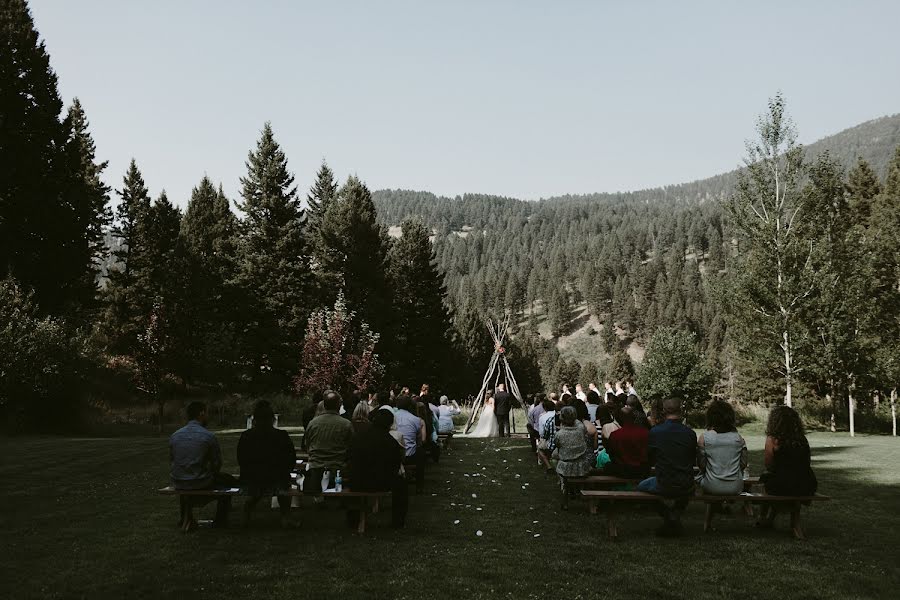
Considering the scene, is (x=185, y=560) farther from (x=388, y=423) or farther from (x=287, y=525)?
(x=388, y=423)

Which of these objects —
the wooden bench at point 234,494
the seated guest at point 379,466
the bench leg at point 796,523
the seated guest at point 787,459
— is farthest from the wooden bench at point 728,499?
the wooden bench at point 234,494

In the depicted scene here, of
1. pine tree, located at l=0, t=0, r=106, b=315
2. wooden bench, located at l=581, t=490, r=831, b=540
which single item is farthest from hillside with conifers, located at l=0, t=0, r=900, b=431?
wooden bench, located at l=581, t=490, r=831, b=540

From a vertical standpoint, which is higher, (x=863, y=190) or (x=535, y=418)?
(x=863, y=190)

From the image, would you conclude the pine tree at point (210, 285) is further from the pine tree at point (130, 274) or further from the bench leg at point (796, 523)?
the bench leg at point (796, 523)

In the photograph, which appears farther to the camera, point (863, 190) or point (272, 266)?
point (863, 190)

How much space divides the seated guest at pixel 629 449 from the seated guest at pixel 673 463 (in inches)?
58.8

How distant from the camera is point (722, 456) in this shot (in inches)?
346

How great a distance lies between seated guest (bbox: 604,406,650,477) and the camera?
408 inches

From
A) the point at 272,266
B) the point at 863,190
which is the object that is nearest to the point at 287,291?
the point at 272,266

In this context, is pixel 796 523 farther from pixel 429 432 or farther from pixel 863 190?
pixel 863 190

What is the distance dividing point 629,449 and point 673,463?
174 cm

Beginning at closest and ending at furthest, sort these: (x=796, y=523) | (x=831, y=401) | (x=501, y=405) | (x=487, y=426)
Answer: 1. (x=796, y=523)
2. (x=501, y=405)
3. (x=487, y=426)
4. (x=831, y=401)

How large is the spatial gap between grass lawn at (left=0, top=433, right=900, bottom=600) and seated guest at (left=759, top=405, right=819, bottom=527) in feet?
2.16

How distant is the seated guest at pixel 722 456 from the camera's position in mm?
8703
